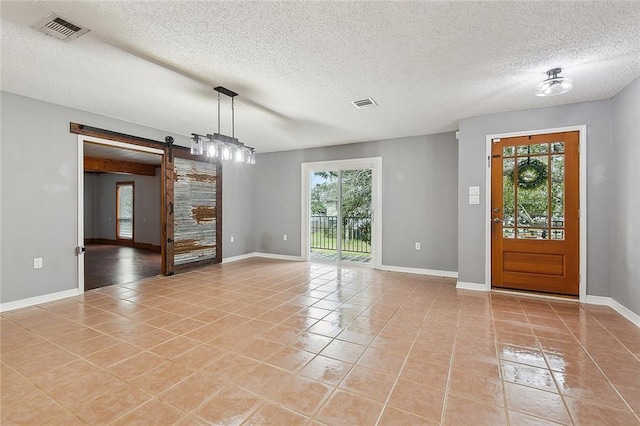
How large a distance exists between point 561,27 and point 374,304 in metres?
3.13

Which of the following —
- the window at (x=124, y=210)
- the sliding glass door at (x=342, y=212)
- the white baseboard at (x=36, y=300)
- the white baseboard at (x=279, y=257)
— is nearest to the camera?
the white baseboard at (x=36, y=300)

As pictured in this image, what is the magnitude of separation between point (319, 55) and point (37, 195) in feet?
12.6

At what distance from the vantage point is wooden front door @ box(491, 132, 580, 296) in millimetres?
3773

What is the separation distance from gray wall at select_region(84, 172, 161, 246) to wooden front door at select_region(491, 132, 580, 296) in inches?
338

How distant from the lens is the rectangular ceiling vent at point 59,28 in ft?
6.82

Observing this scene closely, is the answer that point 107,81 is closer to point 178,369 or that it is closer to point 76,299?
point 76,299

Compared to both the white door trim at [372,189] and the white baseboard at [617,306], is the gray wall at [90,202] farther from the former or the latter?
the white baseboard at [617,306]

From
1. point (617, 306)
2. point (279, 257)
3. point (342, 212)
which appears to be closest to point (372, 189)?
point (342, 212)

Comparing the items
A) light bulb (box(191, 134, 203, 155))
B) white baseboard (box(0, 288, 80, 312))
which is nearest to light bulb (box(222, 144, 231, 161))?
light bulb (box(191, 134, 203, 155))

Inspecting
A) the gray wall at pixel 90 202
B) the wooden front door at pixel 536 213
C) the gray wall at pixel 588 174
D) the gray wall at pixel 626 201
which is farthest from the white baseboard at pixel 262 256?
the gray wall at pixel 90 202

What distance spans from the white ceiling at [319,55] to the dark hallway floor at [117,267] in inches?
105

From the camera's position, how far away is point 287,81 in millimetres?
3109

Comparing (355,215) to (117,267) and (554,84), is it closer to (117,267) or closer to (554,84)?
(554,84)

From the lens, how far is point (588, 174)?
12.0ft
